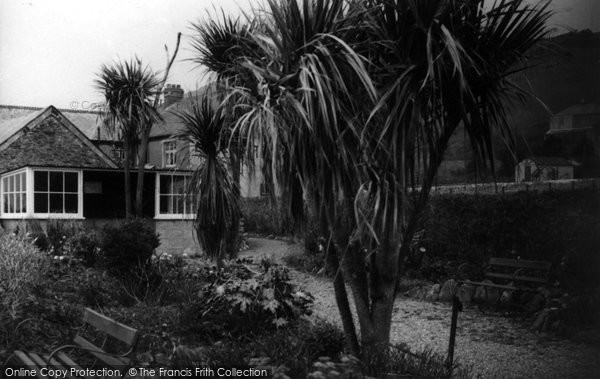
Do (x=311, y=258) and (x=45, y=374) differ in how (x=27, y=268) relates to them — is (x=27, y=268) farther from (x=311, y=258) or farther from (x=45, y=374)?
(x=311, y=258)

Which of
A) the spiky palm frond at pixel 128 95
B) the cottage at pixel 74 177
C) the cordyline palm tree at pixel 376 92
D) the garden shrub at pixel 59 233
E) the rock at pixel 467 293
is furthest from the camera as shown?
the cottage at pixel 74 177

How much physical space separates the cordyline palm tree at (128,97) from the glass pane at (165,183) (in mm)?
4833

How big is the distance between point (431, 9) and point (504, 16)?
0.53 meters

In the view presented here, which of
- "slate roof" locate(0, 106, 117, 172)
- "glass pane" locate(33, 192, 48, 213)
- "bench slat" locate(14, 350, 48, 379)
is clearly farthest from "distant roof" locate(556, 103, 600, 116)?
"glass pane" locate(33, 192, 48, 213)

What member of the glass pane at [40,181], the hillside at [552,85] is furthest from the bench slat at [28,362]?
the glass pane at [40,181]

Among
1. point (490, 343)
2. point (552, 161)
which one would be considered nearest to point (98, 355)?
point (490, 343)

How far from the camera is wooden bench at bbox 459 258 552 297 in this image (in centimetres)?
678

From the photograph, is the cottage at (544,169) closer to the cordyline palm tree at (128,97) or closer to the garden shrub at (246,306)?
the garden shrub at (246,306)

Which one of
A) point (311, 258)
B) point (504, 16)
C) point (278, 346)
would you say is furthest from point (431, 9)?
point (311, 258)

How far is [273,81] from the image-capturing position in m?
4.28

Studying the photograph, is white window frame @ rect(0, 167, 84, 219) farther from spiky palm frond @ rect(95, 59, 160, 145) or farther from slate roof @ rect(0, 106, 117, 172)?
spiky palm frond @ rect(95, 59, 160, 145)

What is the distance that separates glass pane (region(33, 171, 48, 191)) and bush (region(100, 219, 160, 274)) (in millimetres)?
7223

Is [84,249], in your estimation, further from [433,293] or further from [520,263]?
[520,263]

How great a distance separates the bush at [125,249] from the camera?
8.15m
